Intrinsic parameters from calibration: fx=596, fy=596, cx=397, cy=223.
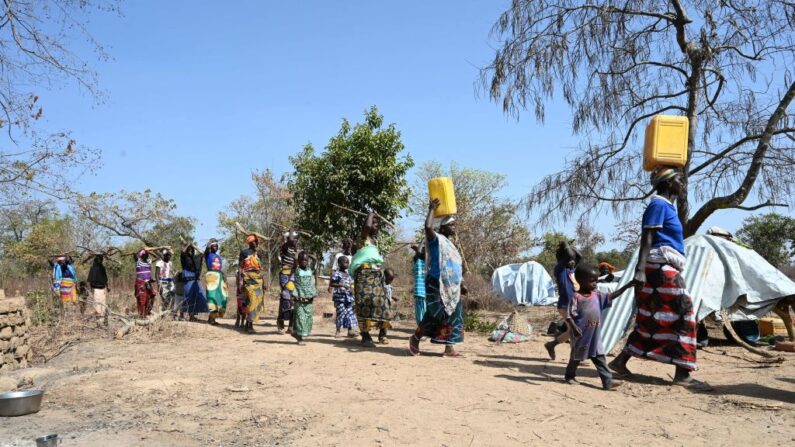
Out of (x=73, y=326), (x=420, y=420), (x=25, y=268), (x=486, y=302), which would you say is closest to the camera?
(x=420, y=420)

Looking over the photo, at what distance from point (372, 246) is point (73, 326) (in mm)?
4784

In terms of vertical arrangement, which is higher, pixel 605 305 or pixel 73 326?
pixel 605 305

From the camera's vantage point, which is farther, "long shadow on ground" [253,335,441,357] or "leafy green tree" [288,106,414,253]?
"leafy green tree" [288,106,414,253]

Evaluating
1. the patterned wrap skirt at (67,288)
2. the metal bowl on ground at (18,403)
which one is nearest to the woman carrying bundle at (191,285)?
the patterned wrap skirt at (67,288)

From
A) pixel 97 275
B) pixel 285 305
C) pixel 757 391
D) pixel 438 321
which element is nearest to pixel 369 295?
pixel 438 321

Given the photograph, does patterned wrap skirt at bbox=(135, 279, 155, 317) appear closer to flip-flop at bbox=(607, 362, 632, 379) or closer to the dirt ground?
the dirt ground

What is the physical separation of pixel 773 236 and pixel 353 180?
21843 mm

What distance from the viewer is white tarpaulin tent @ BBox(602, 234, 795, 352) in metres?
7.54

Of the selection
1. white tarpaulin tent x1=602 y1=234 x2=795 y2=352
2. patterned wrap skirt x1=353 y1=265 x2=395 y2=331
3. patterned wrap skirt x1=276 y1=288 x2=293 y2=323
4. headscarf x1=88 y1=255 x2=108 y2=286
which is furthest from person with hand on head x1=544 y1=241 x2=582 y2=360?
headscarf x1=88 y1=255 x2=108 y2=286

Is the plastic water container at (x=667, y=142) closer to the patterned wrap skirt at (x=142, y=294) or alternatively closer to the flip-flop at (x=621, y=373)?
the flip-flop at (x=621, y=373)

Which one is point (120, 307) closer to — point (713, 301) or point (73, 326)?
point (73, 326)

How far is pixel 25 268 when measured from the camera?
2634cm

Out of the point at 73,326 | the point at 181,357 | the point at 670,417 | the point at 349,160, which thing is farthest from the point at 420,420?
the point at 349,160

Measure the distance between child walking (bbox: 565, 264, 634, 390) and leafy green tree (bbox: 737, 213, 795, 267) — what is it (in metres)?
24.3
